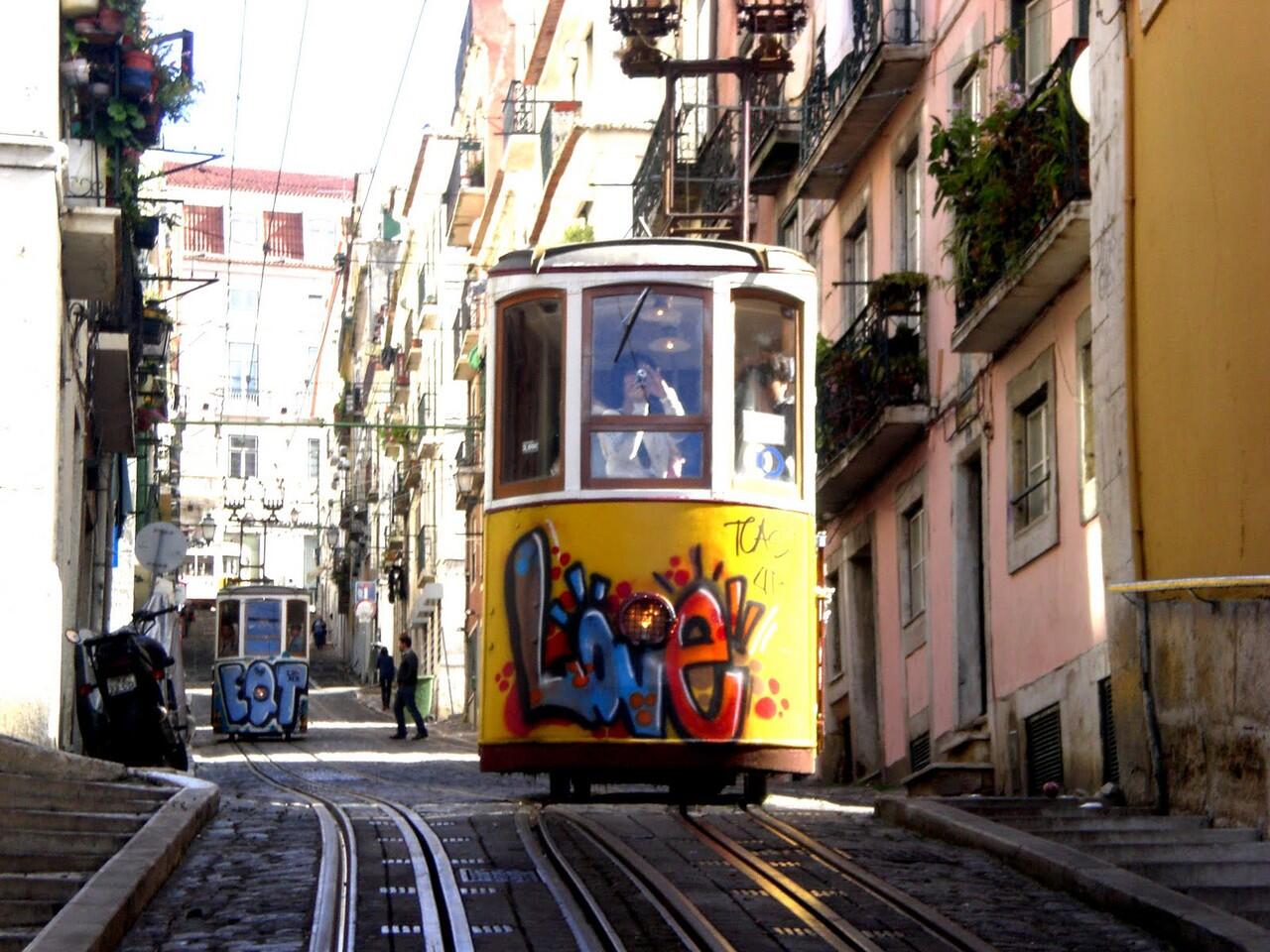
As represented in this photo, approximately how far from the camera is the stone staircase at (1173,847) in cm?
927

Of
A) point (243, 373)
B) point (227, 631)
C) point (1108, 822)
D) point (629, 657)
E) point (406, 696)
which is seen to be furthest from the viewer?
point (243, 373)

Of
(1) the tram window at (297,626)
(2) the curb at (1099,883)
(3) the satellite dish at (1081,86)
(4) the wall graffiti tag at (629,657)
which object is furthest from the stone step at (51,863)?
(1) the tram window at (297,626)

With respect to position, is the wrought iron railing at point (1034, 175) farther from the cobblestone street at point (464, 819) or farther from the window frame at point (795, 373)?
the cobblestone street at point (464, 819)

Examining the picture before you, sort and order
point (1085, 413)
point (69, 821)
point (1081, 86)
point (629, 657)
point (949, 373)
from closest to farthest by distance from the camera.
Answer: point (69, 821) → point (629, 657) → point (1081, 86) → point (1085, 413) → point (949, 373)

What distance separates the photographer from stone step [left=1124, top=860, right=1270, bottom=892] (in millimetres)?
9492

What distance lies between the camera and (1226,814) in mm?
10789

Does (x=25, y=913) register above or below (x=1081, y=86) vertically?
below

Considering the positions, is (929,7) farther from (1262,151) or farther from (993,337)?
(1262,151)

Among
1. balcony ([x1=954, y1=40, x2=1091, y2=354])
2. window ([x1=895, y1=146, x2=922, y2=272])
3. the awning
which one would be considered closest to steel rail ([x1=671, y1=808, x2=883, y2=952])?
balcony ([x1=954, y1=40, x2=1091, y2=354])

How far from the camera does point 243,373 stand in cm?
9931

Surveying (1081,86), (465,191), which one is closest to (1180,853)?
(1081,86)

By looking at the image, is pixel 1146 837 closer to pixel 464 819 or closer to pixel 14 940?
pixel 464 819

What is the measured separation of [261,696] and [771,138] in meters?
15.3

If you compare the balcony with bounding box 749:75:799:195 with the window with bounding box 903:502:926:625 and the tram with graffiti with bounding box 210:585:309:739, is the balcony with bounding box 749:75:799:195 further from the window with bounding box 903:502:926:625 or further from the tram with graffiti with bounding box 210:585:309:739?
the tram with graffiti with bounding box 210:585:309:739
